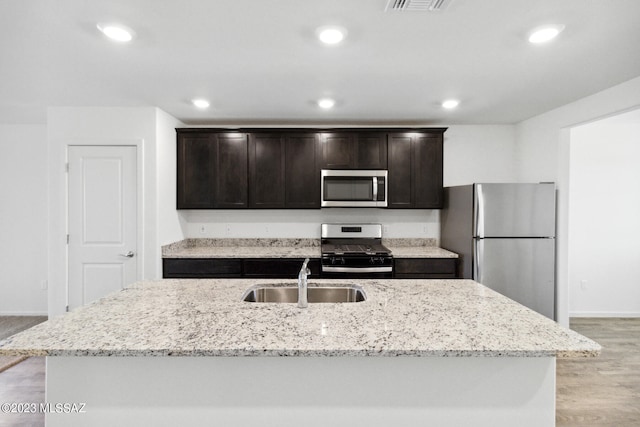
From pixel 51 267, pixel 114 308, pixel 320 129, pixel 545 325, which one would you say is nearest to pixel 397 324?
pixel 545 325

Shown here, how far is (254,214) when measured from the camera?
4.10m

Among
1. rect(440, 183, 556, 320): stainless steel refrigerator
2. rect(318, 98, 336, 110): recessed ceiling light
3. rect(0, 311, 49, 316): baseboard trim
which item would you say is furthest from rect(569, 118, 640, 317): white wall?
rect(0, 311, 49, 316): baseboard trim

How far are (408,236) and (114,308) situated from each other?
328 cm

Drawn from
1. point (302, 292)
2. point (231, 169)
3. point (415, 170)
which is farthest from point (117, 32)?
point (415, 170)

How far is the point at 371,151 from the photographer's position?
3795mm

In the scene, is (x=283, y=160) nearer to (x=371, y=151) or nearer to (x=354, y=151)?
(x=354, y=151)

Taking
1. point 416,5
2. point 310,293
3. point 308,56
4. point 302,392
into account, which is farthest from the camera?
point 308,56

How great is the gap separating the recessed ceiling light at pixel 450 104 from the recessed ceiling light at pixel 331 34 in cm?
158

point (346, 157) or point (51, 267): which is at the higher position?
point (346, 157)

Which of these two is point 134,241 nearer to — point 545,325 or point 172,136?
point 172,136

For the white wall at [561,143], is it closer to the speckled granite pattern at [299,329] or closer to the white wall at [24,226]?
the speckled granite pattern at [299,329]

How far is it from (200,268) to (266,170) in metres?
1.28

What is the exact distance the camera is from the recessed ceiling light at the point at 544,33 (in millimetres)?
1806

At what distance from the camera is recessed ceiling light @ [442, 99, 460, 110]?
311 cm
